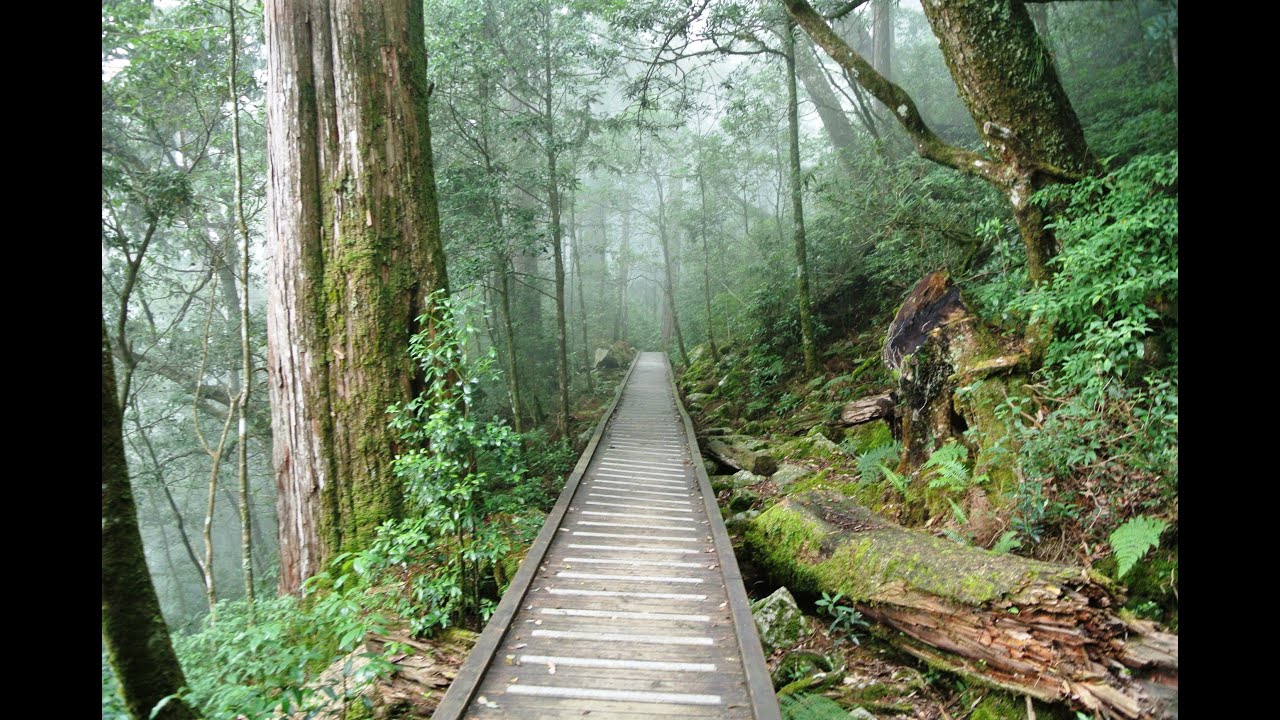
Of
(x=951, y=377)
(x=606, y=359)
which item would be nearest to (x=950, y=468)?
(x=951, y=377)

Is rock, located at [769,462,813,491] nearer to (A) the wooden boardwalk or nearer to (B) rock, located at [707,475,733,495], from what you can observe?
(B) rock, located at [707,475,733,495]

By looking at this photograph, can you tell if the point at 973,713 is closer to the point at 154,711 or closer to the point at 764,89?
the point at 154,711

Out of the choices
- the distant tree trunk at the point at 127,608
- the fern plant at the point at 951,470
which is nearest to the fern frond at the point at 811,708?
the fern plant at the point at 951,470

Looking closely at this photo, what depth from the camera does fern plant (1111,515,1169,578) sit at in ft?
10.0

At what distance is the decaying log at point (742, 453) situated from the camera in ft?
27.2

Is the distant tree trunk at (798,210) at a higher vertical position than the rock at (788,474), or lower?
higher

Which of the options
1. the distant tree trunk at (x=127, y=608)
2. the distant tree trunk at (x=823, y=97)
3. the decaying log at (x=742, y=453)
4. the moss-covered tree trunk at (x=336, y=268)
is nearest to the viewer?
the distant tree trunk at (x=127, y=608)

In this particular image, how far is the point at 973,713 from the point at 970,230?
6.81m

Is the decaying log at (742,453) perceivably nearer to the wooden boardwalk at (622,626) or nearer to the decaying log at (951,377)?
the wooden boardwalk at (622,626)

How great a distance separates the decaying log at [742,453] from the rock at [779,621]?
361 centimetres

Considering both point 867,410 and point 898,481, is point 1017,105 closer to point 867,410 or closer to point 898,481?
point 898,481

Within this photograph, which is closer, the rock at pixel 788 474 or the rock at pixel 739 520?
the rock at pixel 739 520
